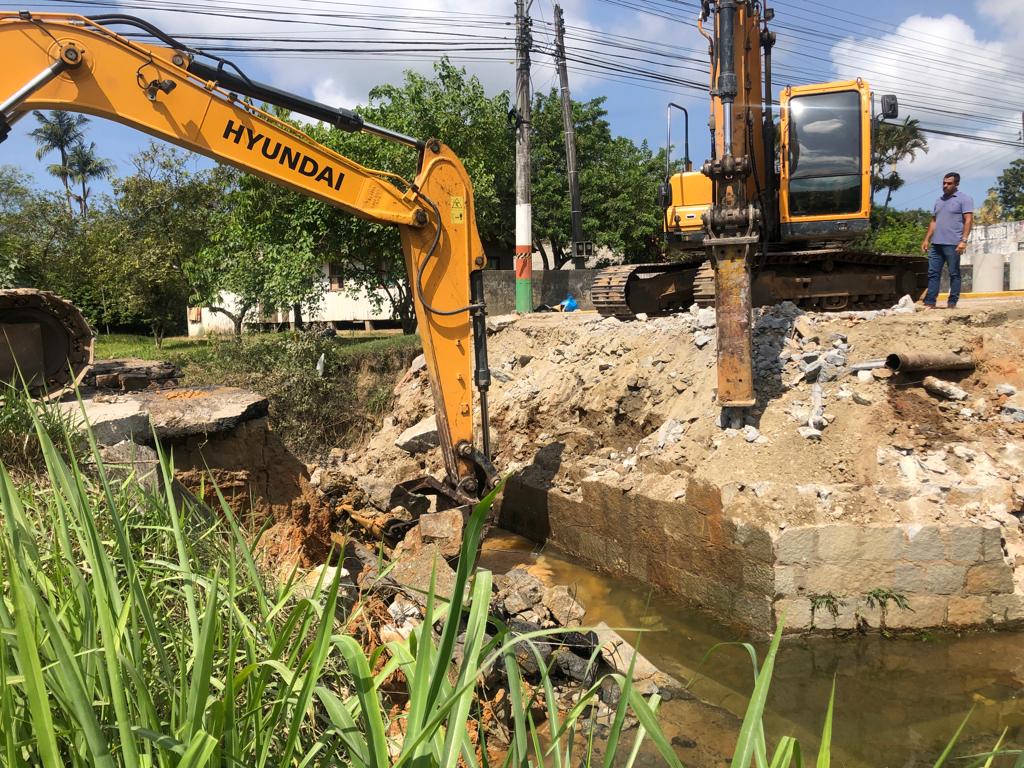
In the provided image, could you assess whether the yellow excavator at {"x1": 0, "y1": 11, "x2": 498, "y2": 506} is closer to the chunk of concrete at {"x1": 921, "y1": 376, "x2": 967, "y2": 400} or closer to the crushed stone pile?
the crushed stone pile

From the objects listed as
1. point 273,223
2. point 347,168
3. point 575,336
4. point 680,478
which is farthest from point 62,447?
point 273,223

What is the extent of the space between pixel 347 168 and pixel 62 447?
3.13 m

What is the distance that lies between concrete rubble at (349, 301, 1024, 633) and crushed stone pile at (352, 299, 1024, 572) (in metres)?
0.02

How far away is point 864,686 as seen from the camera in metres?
4.91

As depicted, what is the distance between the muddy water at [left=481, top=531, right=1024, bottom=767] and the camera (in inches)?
170

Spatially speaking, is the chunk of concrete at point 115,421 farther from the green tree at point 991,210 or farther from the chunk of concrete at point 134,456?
the green tree at point 991,210

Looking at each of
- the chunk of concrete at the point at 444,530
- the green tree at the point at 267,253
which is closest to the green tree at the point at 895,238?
the green tree at the point at 267,253

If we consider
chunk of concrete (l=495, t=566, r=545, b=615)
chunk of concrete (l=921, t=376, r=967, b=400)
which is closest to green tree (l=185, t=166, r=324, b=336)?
chunk of concrete (l=495, t=566, r=545, b=615)

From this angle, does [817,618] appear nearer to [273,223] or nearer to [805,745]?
[805,745]

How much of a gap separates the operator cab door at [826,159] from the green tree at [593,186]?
53.4ft

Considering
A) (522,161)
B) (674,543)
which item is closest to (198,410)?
(674,543)

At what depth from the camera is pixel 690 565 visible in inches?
247

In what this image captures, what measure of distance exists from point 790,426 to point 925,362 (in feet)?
4.30

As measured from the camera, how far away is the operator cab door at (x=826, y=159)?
30.0 feet
